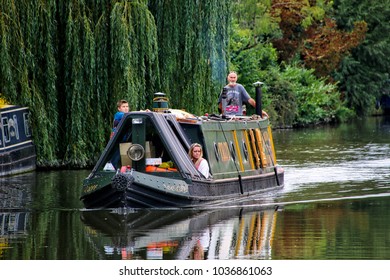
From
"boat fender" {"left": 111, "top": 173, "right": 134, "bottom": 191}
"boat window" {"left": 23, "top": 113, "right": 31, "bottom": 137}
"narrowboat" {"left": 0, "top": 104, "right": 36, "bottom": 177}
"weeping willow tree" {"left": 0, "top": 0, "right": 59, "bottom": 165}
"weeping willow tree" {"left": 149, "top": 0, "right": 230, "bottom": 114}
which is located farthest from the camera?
"weeping willow tree" {"left": 149, "top": 0, "right": 230, "bottom": 114}

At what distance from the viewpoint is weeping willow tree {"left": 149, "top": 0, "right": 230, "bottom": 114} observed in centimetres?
3017

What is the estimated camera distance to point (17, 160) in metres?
28.5

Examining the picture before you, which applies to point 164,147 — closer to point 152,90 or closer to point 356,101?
point 152,90

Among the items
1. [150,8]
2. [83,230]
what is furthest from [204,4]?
[83,230]

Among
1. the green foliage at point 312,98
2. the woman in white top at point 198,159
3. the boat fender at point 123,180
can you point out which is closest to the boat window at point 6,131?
the woman in white top at point 198,159

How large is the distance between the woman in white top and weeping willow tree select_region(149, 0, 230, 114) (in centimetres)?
843

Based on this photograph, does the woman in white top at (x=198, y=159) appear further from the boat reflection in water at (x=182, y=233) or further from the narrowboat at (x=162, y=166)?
the boat reflection in water at (x=182, y=233)

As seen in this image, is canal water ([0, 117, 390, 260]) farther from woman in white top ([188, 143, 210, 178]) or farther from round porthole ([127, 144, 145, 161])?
round porthole ([127, 144, 145, 161])

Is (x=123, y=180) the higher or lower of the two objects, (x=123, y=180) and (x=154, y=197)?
the higher

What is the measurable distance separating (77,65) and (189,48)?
10.4 feet

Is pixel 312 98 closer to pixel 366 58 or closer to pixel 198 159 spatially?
pixel 366 58

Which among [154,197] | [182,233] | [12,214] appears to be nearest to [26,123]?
[12,214]

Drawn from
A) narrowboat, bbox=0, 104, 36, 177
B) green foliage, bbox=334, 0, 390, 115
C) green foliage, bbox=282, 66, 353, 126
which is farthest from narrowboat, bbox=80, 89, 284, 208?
green foliage, bbox=334, 0, 390, 115

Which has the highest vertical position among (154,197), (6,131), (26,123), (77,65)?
(77,65)
